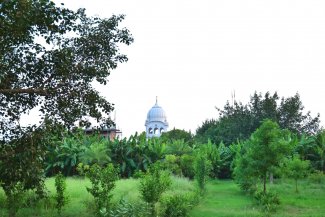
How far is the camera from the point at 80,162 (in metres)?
24.2

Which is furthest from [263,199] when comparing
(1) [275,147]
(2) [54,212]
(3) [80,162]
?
(3) [80,162]

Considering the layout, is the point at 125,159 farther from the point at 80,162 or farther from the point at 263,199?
the point at 263,199

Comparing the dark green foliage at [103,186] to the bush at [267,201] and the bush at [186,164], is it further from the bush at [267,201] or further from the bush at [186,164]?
the bush at [186,164]

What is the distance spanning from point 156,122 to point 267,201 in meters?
56.6

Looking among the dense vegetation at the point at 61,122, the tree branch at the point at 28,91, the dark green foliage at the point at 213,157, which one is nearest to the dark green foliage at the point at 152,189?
the dense vegetation at the point at 61,122

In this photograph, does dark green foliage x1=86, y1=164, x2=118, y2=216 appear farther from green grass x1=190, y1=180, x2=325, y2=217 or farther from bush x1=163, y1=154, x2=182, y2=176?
bush x1=163, y1=154, x2=182, y2=176

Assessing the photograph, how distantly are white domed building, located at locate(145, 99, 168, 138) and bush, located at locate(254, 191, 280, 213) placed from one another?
178 feet

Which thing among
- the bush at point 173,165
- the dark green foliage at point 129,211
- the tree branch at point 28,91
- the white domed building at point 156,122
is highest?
the white domed building at point 156,122

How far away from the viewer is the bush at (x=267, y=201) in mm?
13289

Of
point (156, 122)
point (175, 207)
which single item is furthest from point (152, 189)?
point (156, 122)

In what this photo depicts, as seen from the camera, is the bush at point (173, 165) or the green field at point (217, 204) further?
the bush at point (173, 165)

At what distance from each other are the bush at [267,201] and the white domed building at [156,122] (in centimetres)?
5433

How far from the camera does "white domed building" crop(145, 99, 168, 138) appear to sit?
70.4 metres

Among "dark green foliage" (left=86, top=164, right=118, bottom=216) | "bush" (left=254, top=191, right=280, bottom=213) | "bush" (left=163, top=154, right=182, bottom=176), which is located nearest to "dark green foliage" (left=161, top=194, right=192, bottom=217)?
"dark green foliage" (left=86, top=164, right=118, bottom=216)
